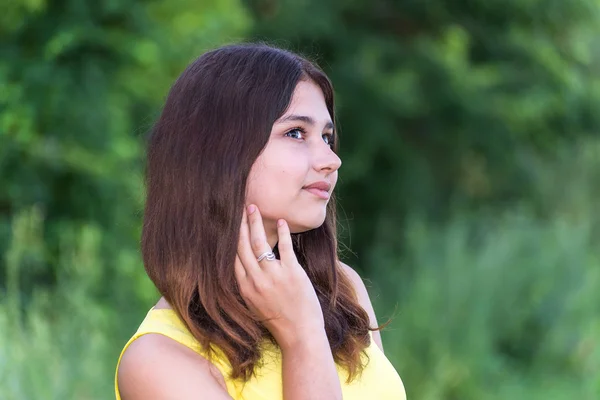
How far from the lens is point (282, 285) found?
215 centimetres

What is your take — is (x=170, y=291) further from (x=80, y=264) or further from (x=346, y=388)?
(x=80, y=264)

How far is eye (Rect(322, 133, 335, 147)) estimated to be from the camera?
2359 millimetres

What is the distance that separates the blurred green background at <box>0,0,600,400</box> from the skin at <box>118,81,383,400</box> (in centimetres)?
211

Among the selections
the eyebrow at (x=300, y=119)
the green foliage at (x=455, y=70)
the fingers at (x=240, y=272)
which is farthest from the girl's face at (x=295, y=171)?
the green foliage at (x=455, y=70)

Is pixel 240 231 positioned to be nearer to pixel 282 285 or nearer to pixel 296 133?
pixel 282 285

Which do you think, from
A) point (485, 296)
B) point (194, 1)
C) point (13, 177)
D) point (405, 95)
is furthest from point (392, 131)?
point (13, 177)

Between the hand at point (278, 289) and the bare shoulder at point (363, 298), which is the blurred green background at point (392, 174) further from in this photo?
the hand at point (278, 289)

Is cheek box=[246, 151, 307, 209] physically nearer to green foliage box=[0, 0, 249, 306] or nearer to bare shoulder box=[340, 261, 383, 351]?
bare shoulder box=[340, 261, 383, 351]

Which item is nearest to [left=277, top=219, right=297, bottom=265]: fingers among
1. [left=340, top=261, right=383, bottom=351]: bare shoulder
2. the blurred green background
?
[left=340, top=261, right=383, bottom=351]: bare shoulder

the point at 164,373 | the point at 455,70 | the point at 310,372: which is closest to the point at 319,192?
the point at 310,372

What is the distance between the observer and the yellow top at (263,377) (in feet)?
6.97

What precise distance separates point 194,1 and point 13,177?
5.57ft

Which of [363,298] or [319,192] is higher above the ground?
[319,192]

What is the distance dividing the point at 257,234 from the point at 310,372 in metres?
0.35
